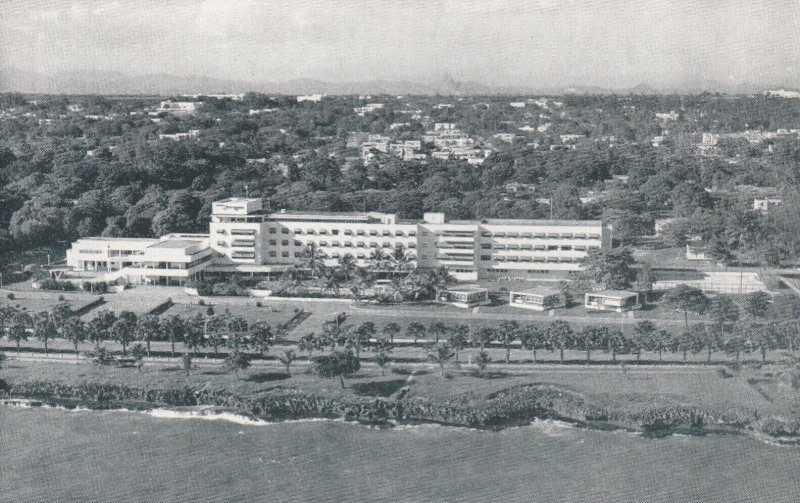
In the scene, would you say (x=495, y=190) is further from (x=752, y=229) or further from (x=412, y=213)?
(x=752, y=229)

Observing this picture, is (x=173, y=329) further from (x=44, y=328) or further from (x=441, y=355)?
(x=441, y=355)

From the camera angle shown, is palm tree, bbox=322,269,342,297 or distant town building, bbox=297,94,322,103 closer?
palm tree, bbox=322,269,342,297

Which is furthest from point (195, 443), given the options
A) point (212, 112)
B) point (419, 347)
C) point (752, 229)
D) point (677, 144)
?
point (212, 112)

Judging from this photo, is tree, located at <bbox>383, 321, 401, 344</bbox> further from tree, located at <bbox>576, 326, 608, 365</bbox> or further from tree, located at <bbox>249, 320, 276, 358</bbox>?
tree, located at <bbox>576, 326, 608, 365</bbox>

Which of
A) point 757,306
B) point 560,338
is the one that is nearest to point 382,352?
point 560,338

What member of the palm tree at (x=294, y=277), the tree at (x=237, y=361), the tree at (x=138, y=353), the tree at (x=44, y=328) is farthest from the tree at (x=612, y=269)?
the tree at (x=44, y=328)

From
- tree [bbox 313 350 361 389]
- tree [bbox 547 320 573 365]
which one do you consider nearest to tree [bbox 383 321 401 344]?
tree [bbox 313 350 361 389]
